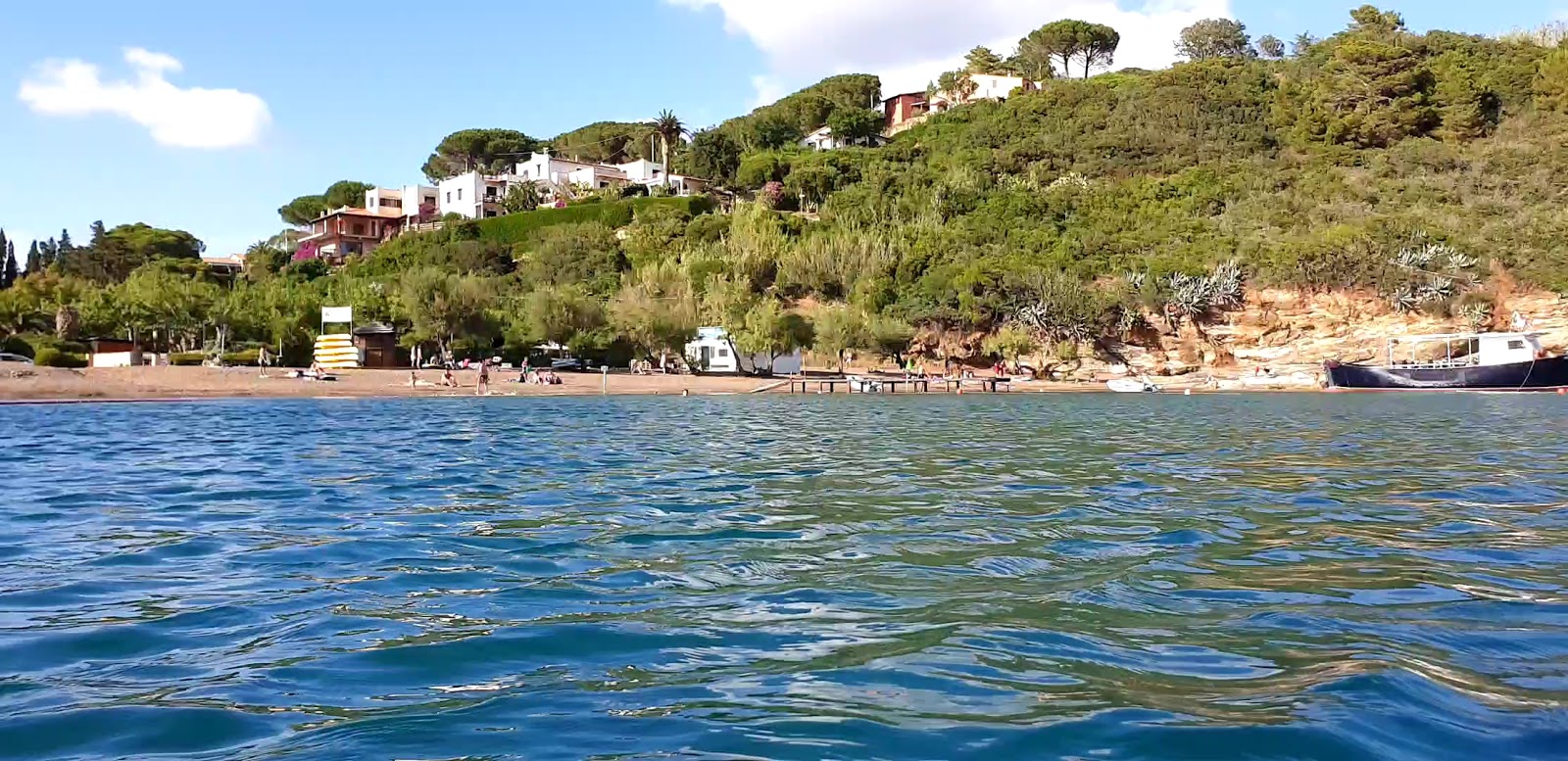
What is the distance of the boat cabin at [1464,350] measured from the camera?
49281 mm

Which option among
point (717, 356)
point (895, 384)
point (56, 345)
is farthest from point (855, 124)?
point (56, 345)

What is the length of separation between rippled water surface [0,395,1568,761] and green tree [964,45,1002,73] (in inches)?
4386

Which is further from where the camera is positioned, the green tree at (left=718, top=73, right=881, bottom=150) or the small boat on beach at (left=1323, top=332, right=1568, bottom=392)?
the green tree at (left=718, top=73, right=881, bottom=150)

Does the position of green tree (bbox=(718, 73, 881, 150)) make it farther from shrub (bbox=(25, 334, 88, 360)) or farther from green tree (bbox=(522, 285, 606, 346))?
shrub (bbox=(25, 334, 88, 360))

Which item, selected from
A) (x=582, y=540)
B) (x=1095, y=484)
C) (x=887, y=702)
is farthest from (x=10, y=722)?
(x=1095, y=484)

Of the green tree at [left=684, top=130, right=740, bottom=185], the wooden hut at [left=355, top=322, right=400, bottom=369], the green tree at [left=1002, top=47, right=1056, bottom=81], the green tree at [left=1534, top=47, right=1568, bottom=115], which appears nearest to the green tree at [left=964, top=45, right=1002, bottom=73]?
the green tree at [left=1002, top=47, right=1056, bottom=81]

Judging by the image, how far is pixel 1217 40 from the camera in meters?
114

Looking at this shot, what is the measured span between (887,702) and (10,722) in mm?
3623

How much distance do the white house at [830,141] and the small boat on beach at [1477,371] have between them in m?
66.9

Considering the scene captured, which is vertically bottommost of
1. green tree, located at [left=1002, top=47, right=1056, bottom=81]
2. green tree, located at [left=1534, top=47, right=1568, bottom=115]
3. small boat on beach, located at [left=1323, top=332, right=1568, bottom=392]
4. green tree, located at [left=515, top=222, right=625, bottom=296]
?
small boat on beach, located at [left=1323, top=332, right=1568, bottom=392]

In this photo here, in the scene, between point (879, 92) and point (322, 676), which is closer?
point (322, 676)

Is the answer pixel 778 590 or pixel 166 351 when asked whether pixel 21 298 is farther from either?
pixel 778 590

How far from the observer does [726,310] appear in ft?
208

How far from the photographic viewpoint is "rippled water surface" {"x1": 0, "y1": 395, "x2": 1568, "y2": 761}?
14.4 feet
